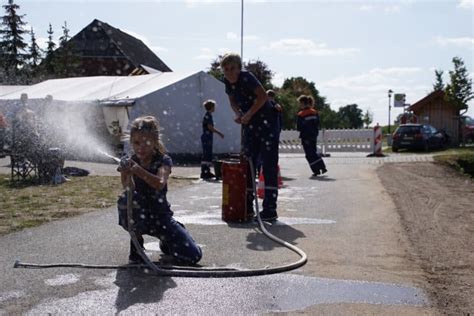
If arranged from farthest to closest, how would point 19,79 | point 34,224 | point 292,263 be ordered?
point 19,79, point 34,224, point 292,263

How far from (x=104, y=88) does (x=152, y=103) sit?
2.53m

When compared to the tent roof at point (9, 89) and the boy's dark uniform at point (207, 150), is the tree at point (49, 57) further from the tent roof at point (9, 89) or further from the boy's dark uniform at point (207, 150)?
the boy's dark uniform at point (207, 150)

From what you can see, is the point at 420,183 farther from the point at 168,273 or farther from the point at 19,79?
the point at 19,79

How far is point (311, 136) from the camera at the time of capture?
14633 millimetres

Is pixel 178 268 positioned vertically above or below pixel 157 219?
below

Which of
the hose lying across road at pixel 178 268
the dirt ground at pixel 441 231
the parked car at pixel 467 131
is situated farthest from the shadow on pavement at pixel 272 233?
the parked car at pixel 467 131

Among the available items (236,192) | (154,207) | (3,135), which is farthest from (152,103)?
(154,207)

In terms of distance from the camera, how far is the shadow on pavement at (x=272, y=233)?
20.6ft

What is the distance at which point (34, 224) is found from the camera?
7598 mm

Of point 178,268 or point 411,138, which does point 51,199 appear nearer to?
point 178,268

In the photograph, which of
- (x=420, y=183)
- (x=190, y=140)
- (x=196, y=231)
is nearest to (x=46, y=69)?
(x=190, y=140)

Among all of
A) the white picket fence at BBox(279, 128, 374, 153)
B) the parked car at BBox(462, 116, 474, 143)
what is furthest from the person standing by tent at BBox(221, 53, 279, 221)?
the parked car at BBox(462, 116, 474, 143)

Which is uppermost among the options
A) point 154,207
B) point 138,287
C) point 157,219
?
point 154,207

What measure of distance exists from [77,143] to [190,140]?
5.01 m
